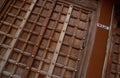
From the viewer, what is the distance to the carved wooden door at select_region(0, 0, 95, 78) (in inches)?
138

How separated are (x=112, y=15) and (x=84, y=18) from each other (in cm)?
69

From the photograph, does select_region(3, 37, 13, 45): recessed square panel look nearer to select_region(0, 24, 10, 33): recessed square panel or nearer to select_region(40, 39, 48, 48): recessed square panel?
select_region(0, 24, 10, 33): recessed square panel

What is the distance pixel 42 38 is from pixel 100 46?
1.24 m

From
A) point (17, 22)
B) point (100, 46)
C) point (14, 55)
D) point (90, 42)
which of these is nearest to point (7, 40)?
point (14, 55)

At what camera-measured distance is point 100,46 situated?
399 cm

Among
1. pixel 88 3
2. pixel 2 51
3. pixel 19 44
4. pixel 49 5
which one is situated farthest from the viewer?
pixel 88 3

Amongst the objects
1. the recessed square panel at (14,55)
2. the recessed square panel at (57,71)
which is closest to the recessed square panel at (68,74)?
the recessed square panel at (57,71)

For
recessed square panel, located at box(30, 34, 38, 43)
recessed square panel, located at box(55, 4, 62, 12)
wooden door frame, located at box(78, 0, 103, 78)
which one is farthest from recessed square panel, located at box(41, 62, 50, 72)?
recessed square panel, located at box(55, 4, 62, 12)

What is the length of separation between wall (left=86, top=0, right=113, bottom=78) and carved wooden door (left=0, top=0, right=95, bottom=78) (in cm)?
26

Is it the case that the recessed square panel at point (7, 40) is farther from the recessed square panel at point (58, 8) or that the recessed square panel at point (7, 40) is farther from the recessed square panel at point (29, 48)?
the recessed square panel at point (58, 8)

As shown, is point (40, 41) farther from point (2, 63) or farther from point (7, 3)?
point (7, 3)

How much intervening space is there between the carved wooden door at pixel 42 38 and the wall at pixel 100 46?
0.84 ft

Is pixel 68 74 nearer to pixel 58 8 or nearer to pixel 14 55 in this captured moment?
pixel 14 55

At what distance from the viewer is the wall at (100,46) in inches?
147
